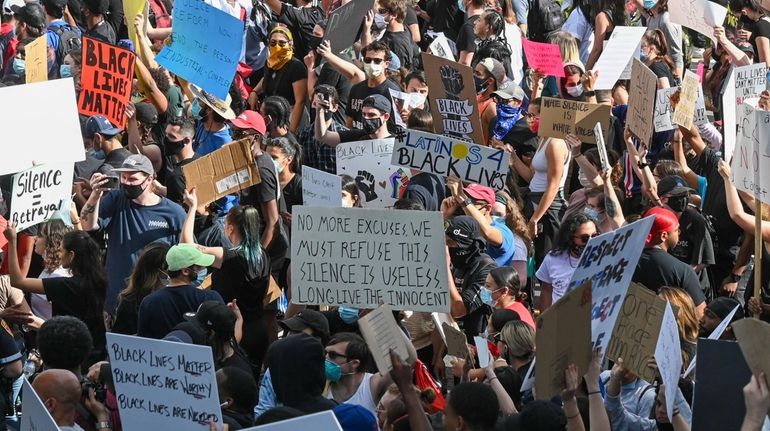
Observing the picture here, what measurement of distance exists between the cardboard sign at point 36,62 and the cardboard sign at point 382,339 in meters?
5.68

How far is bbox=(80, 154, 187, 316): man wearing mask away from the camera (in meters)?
9.20

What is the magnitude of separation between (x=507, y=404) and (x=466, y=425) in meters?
0.98

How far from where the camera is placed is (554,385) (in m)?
5.82

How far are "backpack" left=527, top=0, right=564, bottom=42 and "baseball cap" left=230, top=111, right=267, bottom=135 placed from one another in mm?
5682

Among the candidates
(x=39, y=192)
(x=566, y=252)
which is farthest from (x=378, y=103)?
(x=39, y=192)

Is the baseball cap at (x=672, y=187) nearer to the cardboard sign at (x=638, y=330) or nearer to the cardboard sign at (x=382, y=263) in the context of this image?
the cardboard sign at (x=382, y=263)

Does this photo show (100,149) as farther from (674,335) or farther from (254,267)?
(674,335)

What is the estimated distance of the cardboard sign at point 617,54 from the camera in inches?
503

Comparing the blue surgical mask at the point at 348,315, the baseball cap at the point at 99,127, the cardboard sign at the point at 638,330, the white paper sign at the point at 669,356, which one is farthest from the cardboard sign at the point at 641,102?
the white paper sign at the point at 669,356

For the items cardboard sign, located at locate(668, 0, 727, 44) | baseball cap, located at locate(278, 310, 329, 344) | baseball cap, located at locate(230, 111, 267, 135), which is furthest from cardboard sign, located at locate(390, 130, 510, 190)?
cardboard sign, located at locate(668, 0, 727, 44)

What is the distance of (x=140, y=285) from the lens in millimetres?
8430

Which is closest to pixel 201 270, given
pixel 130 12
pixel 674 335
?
pixel 674 335

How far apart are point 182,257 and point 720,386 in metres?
3.41

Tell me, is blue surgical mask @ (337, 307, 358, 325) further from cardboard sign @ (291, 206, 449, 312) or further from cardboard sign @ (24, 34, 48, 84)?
cardboard sign @ (24, 34, 48, 84)
